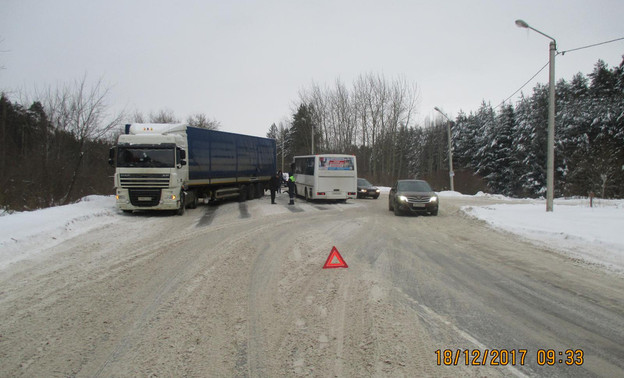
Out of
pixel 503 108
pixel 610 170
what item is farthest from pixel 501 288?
pixel 503 108

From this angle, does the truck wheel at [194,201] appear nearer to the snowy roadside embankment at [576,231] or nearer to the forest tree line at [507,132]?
the snowy roadside embankment at [576,231]

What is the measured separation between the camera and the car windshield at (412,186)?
17.9 meters

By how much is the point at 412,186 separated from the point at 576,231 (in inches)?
310

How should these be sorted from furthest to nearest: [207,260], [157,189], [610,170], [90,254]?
[610,170] → [157,189] → [90,254] → [207,260]

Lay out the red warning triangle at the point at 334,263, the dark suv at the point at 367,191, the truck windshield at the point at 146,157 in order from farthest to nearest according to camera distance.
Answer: the dark suv at the point at 367,191 → the truck windshield at the point at 146,157 → the red warning triangle at the point at 334,263

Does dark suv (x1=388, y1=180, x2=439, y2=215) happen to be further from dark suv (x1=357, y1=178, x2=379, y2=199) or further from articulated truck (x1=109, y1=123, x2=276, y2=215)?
dark suv (x1=357, y1=178, x2=379, y2=199)

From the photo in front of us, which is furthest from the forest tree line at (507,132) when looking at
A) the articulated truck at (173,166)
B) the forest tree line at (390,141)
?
the articulated truck at (173,166)

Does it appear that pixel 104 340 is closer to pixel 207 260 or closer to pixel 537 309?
pixel 207 260

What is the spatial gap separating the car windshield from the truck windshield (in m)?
10.2

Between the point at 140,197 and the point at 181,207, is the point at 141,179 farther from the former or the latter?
the point at 181,207

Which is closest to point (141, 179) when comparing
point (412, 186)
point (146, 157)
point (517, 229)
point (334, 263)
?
point (146, 157)

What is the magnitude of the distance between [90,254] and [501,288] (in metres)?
8.25

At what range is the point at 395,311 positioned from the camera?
5035 millimetres

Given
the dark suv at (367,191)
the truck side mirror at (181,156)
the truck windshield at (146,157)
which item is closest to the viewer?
the truck windshield at (146,157)
